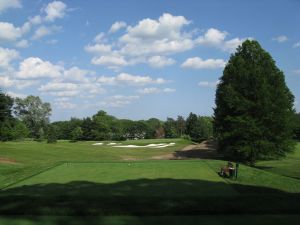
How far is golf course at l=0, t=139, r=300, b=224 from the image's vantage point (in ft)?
27.3

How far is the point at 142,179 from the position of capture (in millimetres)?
18844

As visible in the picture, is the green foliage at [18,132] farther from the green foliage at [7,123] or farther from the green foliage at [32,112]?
the green foliage at [32,112]

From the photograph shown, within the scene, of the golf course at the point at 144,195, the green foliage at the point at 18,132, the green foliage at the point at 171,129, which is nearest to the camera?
the golf course at the point at 144,195

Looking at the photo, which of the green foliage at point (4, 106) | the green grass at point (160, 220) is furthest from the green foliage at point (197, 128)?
the green grass at point (160, 220)

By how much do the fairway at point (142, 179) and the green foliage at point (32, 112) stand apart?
103 m

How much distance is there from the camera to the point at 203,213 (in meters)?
8.60

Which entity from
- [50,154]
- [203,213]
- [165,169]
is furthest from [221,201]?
[50,154]

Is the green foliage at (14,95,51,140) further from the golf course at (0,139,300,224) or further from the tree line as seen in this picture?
the golf course at (0,139,300,224)

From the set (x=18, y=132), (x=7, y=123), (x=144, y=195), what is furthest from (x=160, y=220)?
(x=18, y=132)

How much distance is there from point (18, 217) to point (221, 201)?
4.29m

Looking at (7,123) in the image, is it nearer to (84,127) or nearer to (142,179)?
(84,127)

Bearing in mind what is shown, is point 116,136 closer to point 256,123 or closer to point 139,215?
point 256,123

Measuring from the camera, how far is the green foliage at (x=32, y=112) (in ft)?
405

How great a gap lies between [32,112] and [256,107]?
95.5 meters
